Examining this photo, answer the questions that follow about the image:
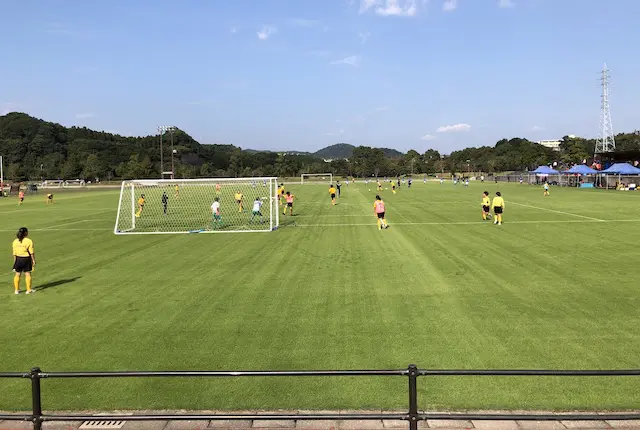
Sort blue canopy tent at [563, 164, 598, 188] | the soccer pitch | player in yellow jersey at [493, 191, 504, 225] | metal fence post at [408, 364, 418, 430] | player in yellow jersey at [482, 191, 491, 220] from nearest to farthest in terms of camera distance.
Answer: metal fence post at [408, 364, 418, 430] → the soccer pitch → player in yellow jersey at [493, 191, 504, 225] → player in yellow jersey at [482, 191, 491, 220] → blue canopy tent at [563, 164, 598, 188]

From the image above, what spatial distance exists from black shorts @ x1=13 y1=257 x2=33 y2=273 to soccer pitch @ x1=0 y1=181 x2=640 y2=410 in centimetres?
67

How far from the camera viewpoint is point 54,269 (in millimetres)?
13289

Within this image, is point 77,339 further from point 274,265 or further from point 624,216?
point 624,216

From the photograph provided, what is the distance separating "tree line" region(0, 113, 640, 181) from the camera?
121 m

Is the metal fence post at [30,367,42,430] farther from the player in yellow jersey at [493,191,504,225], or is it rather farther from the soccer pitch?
the player in yellow jersey at [493,191,504,225]

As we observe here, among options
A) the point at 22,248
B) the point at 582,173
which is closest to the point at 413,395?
the point at 22,248

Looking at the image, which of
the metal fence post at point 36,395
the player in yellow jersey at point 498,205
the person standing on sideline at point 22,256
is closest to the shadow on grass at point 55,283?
the person standing on sideline at point 22,256

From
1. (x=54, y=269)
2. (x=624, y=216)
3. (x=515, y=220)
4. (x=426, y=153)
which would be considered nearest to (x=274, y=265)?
(x=54, y=269)

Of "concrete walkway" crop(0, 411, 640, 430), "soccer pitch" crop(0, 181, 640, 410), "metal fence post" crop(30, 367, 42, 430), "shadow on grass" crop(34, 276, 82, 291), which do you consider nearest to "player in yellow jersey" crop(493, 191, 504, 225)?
"soccer pitch" crop(0, 181, 640, 410)

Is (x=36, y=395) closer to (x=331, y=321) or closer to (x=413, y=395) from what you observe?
(x=413, y=395)

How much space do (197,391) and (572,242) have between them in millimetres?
14772

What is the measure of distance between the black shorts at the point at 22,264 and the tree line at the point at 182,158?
4343 inches

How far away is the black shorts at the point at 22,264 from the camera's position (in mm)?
10363

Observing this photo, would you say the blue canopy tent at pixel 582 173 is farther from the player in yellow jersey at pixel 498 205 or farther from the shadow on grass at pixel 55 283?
the shadow on grass at pixel 55 283
